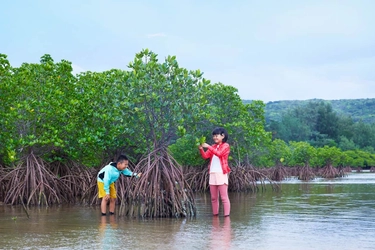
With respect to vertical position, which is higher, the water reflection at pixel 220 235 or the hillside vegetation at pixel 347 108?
the hillside vegetation at pixel 347 108

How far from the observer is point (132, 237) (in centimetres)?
723

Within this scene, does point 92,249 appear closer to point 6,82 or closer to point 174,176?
point 174,176

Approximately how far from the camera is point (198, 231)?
789 centimetres

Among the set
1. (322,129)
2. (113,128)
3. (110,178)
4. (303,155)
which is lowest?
(110,178)

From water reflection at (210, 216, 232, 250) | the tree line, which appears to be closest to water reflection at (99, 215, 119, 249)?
the tree line

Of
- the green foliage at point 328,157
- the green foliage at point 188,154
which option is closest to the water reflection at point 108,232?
the green foliage at point 188,154

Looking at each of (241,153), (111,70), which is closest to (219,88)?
(241,153)

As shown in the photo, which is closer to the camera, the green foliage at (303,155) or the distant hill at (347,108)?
the green foliage at (303,155)

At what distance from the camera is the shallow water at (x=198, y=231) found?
670cm

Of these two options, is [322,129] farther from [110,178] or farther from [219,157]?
[219,157]

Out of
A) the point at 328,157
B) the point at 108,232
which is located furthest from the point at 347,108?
the point at 108,232

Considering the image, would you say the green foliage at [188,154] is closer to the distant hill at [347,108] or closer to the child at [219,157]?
the child at [219,157]

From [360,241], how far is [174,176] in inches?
162

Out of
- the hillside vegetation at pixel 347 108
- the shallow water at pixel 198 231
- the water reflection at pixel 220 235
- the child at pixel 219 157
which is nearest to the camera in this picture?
the water reflection at pixel 220 235
